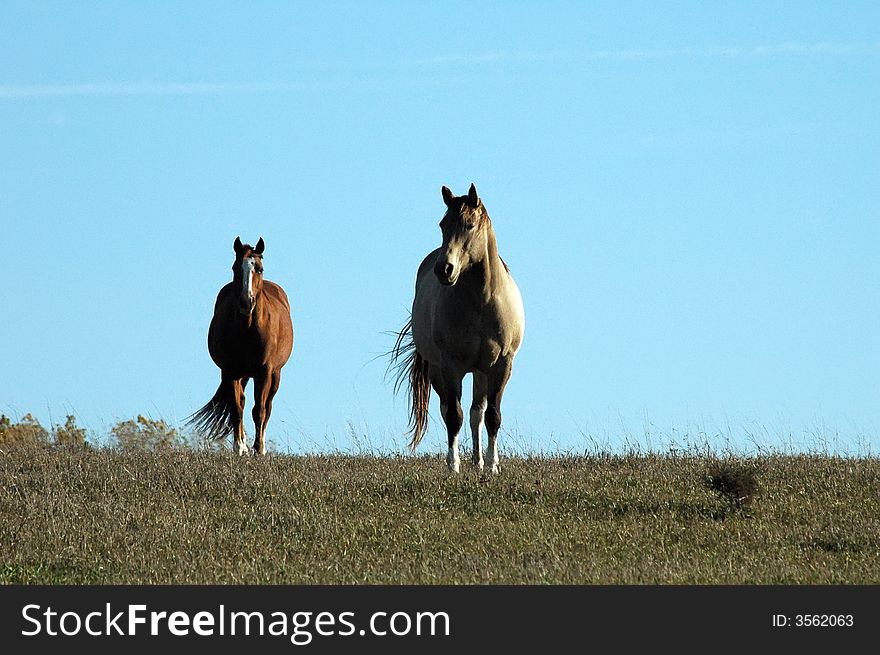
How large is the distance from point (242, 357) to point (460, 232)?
5.19 meters

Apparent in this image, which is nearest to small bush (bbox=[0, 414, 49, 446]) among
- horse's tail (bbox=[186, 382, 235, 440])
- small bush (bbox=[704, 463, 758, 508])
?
horse's tail (bbox=[186, 382, 235, 440])

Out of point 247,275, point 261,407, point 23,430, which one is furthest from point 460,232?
point 23,430

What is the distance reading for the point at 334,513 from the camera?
11820 millimetres

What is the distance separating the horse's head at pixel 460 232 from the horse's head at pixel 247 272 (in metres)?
3.94

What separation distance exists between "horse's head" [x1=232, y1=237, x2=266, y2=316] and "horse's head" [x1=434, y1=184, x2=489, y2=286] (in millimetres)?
3936

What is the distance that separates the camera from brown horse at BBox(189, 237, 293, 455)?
1669 cm

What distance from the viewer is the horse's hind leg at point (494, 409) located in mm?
13898

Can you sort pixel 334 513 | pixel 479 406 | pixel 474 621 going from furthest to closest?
pixel 479 406 < pixel 334 513 < pixel 474 621

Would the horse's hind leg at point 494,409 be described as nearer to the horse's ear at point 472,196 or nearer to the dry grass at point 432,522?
the dry grass at point 432,522

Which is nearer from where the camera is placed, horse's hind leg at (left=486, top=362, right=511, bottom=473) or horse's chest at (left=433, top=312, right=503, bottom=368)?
horse's chest at (left=433, top=312, right=503, bottom=368)

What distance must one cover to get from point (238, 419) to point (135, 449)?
1.37 metres

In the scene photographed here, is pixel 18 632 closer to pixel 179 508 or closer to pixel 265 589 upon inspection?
pixel 265 589

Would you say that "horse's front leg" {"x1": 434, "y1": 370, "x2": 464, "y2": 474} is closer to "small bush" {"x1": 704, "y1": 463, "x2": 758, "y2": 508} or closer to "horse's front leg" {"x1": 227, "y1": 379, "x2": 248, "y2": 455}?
"small bush" {"x1": 704, "y1": 463, "x2": 758, "y2": 508}

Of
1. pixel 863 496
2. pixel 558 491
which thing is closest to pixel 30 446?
pixel 558 491
